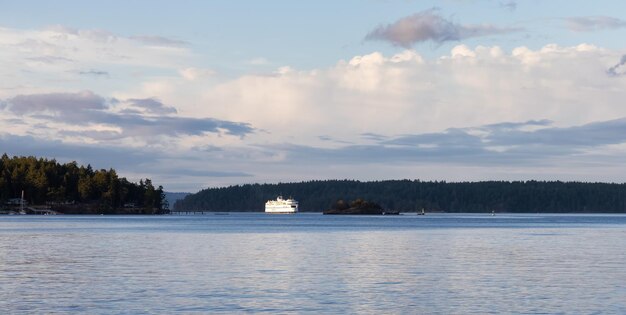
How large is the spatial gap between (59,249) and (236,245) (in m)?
18.7

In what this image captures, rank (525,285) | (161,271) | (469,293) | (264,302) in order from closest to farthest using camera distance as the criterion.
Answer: (264,302) → (469,293) → (525,285) → (161,271)

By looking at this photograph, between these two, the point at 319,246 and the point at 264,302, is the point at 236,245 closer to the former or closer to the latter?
the point at 319,246

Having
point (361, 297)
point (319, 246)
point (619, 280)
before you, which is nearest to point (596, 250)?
point (319, 246)

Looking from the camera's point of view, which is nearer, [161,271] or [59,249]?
[161,271]

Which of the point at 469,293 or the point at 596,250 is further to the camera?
the point at 596,250

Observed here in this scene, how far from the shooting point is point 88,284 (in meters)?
54.2

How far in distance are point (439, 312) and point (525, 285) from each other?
43.2ft

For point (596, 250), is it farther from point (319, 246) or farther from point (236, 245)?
point (236, 245)

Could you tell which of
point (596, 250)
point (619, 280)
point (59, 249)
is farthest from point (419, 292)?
point (59, 249)

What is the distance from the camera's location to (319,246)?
3880 inches

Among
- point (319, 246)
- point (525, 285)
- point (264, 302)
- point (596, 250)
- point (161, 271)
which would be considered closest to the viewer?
point (264, 302)

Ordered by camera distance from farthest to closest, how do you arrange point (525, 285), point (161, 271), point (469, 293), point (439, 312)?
point (161, 271) < point (525, 285) < point (469, 293) < point (439, 312)

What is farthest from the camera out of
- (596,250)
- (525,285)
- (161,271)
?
(596,250)

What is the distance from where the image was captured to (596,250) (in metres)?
90.7
